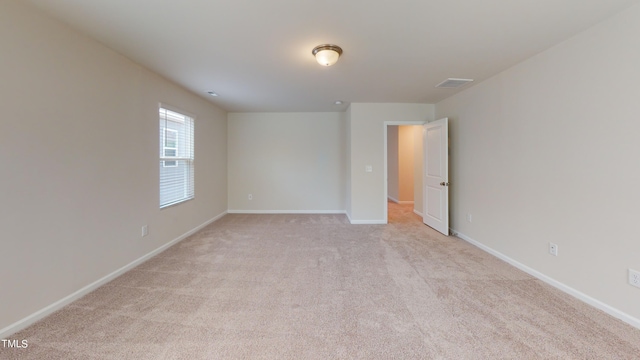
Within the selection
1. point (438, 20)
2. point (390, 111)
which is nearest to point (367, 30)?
point (438, 20)

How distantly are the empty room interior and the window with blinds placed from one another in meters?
0.05

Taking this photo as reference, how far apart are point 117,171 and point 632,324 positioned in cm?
473

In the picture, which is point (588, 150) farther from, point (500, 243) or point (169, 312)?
point (169, 312)

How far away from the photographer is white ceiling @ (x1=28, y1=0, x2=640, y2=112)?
1.80 metres

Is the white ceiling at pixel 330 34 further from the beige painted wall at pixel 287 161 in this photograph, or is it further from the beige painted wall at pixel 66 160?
the beige painted wall at pixel 287 161

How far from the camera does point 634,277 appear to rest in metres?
1.81

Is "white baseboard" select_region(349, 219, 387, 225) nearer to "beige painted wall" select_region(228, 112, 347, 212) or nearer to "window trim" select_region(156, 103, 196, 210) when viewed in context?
"beige painted wall" select_region(228, 112, 347, 212)

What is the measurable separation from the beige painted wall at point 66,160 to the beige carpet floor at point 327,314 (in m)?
0.35

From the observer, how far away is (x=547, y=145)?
2461 mm

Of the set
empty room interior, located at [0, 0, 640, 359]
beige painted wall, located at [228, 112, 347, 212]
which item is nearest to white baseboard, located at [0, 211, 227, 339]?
empty room interior, located at [0, 0, 640, 359]

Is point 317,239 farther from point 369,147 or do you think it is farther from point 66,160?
point 66,160

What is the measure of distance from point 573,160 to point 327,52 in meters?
2.52

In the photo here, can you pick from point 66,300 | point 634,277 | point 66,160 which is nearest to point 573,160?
point 634,277

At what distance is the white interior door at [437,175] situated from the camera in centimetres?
405
